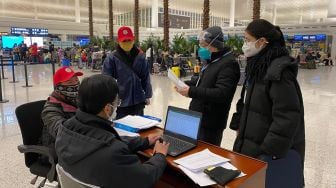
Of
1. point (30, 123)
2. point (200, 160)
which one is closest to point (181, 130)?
point (200, 160)

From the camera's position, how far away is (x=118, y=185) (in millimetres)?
1174

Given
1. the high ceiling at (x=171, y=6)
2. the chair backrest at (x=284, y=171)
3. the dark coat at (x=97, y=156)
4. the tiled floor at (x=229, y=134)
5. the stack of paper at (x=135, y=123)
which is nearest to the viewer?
the dark coat at (x=97, y=156)

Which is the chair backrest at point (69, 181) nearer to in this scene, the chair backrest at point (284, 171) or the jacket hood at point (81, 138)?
the jacket hood at point (81, 138)

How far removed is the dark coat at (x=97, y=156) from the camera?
3.76 ft

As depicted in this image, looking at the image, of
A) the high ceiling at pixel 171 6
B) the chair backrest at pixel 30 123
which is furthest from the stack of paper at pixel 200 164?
the high ceiling at pixel 171 6

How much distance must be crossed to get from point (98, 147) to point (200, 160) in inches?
24.2

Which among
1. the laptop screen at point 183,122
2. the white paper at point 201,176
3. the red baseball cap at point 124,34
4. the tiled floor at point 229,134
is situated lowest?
the tiled floor at point 229,134

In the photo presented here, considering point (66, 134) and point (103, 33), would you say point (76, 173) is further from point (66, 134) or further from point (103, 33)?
point (103, 33)

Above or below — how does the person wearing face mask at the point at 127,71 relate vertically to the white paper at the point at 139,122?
above

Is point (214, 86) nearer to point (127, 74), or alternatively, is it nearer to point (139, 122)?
point (139, 122)

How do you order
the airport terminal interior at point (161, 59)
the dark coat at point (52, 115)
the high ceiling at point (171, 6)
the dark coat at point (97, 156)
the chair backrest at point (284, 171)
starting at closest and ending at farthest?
the dark coat at point (97, 156) < the chair backrest at point (284, 171) < the dark coat at point (52, 115) < the airport terminal interior at point (161, 59) < the high ceiling at point (171, 6)

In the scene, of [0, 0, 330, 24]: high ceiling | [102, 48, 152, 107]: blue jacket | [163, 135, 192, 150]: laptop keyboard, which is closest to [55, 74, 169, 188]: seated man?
[163, 135, 192, 150]: laptop keyboard

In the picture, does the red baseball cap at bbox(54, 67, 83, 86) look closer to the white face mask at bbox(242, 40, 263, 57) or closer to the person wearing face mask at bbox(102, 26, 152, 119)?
the person wearing face mask at bbox(102, 26, 152, 119)

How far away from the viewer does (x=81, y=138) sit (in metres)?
1.18
